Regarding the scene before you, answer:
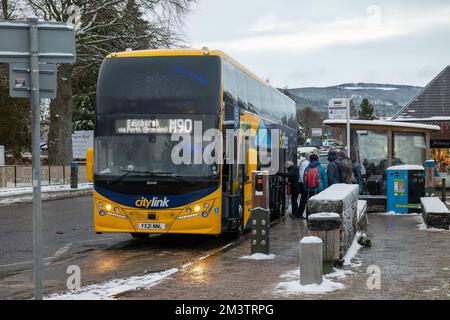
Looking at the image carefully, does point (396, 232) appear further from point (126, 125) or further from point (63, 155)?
point (63, 155)

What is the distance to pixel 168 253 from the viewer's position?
12844 mm

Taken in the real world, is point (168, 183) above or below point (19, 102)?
below

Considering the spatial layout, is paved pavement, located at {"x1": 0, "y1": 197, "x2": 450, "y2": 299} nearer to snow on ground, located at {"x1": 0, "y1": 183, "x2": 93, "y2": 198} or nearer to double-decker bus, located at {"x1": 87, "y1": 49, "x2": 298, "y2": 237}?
double-decker bus, located at {"x1": 87, "y1": 49, "x2": 298, "y2": 237}

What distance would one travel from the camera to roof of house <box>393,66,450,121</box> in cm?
4450

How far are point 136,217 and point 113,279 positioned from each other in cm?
324


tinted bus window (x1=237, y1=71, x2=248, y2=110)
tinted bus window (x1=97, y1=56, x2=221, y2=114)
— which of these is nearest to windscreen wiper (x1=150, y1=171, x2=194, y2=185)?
tinted bus window (x1=97, y1=56, x2=221, y2=114)

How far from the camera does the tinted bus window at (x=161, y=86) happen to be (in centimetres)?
1289

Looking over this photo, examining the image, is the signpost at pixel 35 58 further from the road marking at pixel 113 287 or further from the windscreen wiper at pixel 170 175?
the windscreen wiper at pixel 170 175

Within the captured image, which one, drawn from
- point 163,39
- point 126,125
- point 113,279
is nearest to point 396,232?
point 126,125

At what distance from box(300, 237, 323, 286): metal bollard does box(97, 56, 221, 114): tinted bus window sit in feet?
16.2

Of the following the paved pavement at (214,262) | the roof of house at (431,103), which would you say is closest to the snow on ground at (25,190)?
the paved pavement at (214,262)

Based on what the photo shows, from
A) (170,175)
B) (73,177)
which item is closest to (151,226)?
(170,175)

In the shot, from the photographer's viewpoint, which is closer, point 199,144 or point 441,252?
point 441,252

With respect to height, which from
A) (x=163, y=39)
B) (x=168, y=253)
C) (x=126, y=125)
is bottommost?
(x=168, y=253)
